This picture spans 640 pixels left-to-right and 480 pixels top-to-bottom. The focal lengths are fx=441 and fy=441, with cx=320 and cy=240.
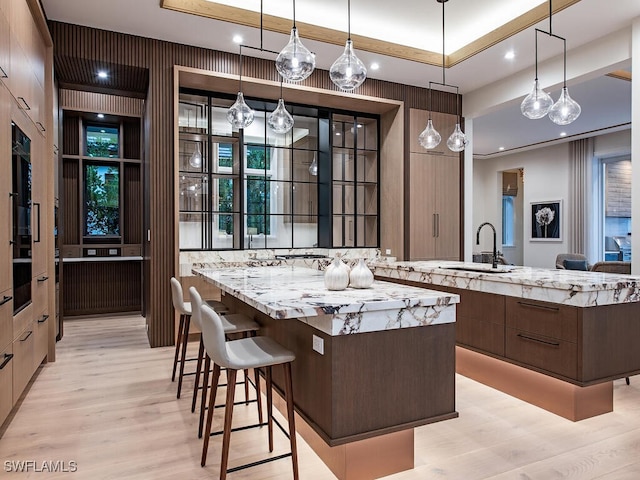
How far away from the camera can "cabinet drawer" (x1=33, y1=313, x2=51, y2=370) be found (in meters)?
3.40

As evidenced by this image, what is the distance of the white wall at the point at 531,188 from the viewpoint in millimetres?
9438

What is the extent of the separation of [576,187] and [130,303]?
28.7 ft

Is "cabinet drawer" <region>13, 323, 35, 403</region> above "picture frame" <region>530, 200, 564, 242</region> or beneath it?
beneath

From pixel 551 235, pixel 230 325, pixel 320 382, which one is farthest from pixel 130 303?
pixel 551 235

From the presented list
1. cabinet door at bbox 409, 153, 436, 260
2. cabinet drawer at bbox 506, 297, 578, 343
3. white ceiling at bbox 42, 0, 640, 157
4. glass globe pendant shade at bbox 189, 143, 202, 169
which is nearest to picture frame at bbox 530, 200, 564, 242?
white ceiling at bbox 42, 0, 640, 157

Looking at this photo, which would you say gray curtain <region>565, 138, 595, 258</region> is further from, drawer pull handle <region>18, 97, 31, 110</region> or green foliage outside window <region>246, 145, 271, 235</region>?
drawer pull handle <region>18, 97, 31, 110</region>

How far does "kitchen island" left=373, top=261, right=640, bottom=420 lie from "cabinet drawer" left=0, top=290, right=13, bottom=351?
10.0ft

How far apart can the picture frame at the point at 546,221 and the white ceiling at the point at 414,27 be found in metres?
3.93

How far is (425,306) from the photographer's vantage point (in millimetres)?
2039

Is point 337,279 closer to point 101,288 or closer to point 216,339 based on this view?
point 216,339

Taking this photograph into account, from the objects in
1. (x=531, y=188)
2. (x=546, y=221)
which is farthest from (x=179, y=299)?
(x=531, y=188)

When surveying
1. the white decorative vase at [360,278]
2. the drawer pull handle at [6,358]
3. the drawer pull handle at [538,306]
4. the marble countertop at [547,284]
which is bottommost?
the drawer pull handle at [6,358]

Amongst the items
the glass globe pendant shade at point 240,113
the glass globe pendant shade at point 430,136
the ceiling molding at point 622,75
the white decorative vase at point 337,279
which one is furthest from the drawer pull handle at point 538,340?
the ceiling molding at point 622,75

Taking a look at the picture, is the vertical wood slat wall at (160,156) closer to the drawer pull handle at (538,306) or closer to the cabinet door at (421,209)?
the cabinet door at (421,209)
